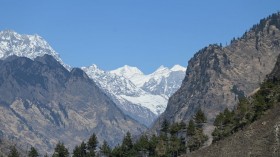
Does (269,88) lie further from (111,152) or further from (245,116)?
(111,152)

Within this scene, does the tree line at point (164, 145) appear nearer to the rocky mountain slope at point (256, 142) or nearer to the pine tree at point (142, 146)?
the pine tree at point (142, 146)

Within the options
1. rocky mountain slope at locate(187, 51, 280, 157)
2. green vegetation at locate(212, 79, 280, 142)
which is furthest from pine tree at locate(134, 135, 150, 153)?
rocky mountain slope at locate(187, 51, 280, 157)

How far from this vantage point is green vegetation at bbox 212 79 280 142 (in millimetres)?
147125

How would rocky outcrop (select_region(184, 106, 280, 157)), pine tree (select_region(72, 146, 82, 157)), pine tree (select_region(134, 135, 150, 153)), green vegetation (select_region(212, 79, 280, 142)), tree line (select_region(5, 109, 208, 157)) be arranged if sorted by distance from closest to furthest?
rocky outcrop (select_region(184, 106, 280, 157)), green vegetation (select_region(212, 79, 280, 142)), tree line (select_region(5, 109, 208, 157)), pine tree (select_region(134, 135, 150, 153)), pine tree (select_region(72, 146, 82, 157))

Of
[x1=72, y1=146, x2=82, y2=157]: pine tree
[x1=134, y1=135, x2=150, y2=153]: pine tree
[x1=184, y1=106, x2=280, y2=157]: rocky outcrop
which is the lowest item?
[x1=184, y1=106, x2=280, y2=157]: rocky outcrop

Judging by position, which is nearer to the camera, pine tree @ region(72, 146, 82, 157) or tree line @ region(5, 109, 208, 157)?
Result: tree line @ region(5, 109, 208, 157)

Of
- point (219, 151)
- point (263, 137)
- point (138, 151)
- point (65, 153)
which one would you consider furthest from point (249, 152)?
point (65, 153)

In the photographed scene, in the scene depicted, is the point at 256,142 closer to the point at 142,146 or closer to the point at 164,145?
the point at 164,145

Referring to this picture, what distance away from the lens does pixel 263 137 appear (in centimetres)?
11525

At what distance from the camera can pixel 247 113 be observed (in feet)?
502

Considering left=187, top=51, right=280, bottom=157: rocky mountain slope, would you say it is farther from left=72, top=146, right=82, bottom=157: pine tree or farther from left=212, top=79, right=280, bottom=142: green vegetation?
left=72, top=146, right=82, bottom=157: pine tree

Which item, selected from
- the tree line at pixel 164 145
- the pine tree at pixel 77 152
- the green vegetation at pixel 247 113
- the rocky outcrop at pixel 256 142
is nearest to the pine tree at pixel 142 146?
the tree line at pixel 164 145

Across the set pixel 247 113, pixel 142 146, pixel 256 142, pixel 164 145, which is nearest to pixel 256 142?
pixel 256 142

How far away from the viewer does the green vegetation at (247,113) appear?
147 m
